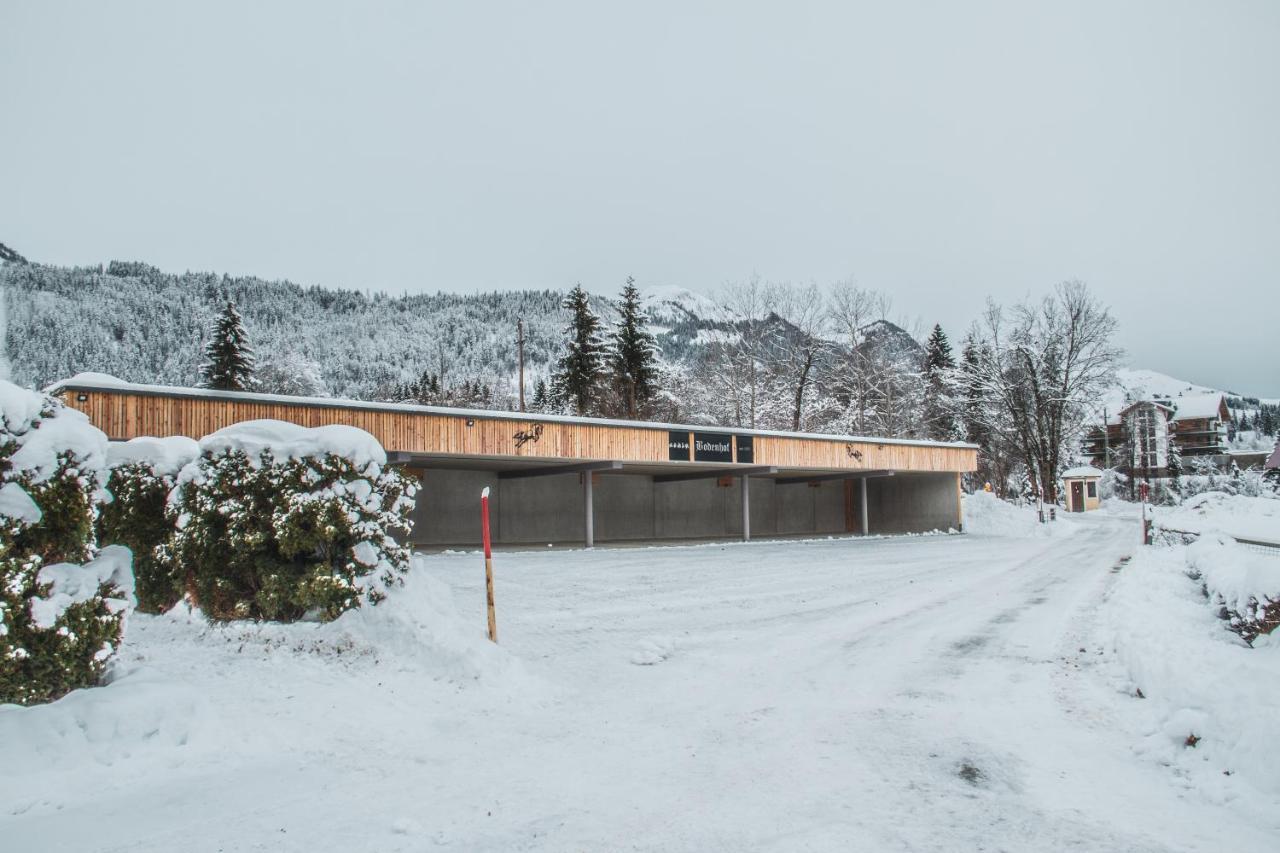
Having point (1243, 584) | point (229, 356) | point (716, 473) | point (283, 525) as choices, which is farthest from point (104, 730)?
point (229, 356)

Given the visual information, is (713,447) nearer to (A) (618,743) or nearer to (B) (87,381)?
(B) (87,381)

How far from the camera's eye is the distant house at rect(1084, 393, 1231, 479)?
67.2 m

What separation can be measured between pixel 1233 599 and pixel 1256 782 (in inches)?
215

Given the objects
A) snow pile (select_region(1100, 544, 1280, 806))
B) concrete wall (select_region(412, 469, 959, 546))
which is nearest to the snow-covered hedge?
snow pile (select_region(1100, 544, 1280, 806))

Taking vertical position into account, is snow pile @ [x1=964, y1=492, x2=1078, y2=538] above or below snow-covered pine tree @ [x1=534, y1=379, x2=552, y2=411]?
below

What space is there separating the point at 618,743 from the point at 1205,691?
3806 millimetres

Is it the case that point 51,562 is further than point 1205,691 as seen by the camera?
No

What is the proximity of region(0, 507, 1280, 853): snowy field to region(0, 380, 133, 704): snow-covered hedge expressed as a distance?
0.78 feet

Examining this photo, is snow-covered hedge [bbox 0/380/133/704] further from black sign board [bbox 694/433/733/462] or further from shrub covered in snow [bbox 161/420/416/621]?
black sign board [bbox 694/433/733/462]

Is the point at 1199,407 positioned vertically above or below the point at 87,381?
above

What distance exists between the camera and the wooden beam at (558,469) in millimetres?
22578

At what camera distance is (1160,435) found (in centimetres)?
7262

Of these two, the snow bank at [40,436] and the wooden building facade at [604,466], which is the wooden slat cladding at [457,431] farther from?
the snow bank at [40,436]

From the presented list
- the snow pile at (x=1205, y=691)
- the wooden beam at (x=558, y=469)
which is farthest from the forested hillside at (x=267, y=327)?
the snow pile at (x=1205, y=691)
